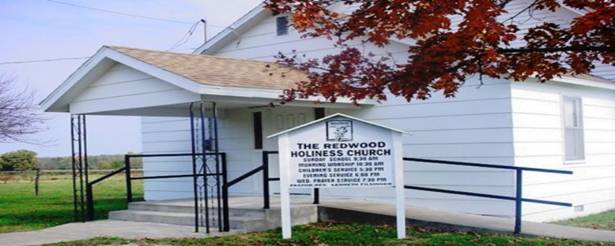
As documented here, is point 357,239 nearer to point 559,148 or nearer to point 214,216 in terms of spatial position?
point 214,216

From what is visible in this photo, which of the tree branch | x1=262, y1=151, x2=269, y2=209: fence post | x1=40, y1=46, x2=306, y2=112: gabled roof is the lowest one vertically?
x1=262, y1=151, x2=269, y2=209: fence post

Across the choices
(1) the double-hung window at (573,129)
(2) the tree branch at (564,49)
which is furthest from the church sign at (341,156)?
(1) the double-hung window at (573,129)

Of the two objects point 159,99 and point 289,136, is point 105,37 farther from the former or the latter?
point 289,136

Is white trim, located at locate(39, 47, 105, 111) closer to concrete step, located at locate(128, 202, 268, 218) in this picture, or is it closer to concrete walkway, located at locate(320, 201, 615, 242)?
concrete step, located at locate(128, 202, 268, 218)

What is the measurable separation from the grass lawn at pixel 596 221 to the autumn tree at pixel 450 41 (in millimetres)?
5187

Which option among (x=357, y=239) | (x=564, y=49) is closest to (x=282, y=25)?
(x=357, y=239)

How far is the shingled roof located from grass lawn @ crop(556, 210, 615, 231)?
226 inches

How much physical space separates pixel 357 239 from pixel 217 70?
4.23m

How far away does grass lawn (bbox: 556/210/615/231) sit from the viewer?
1292 centimetres

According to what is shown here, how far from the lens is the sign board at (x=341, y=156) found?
35.2ft

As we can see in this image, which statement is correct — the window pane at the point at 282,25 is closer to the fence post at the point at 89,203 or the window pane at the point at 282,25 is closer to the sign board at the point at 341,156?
the fence post at the point at 89,203

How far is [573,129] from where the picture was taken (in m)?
15.1

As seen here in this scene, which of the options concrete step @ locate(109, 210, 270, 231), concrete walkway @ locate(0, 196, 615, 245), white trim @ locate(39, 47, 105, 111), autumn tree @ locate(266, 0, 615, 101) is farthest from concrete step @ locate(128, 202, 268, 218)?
autumn tree @ locate(266, 0, 615, 101)

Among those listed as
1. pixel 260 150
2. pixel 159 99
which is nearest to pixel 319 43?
pixel 260 150
